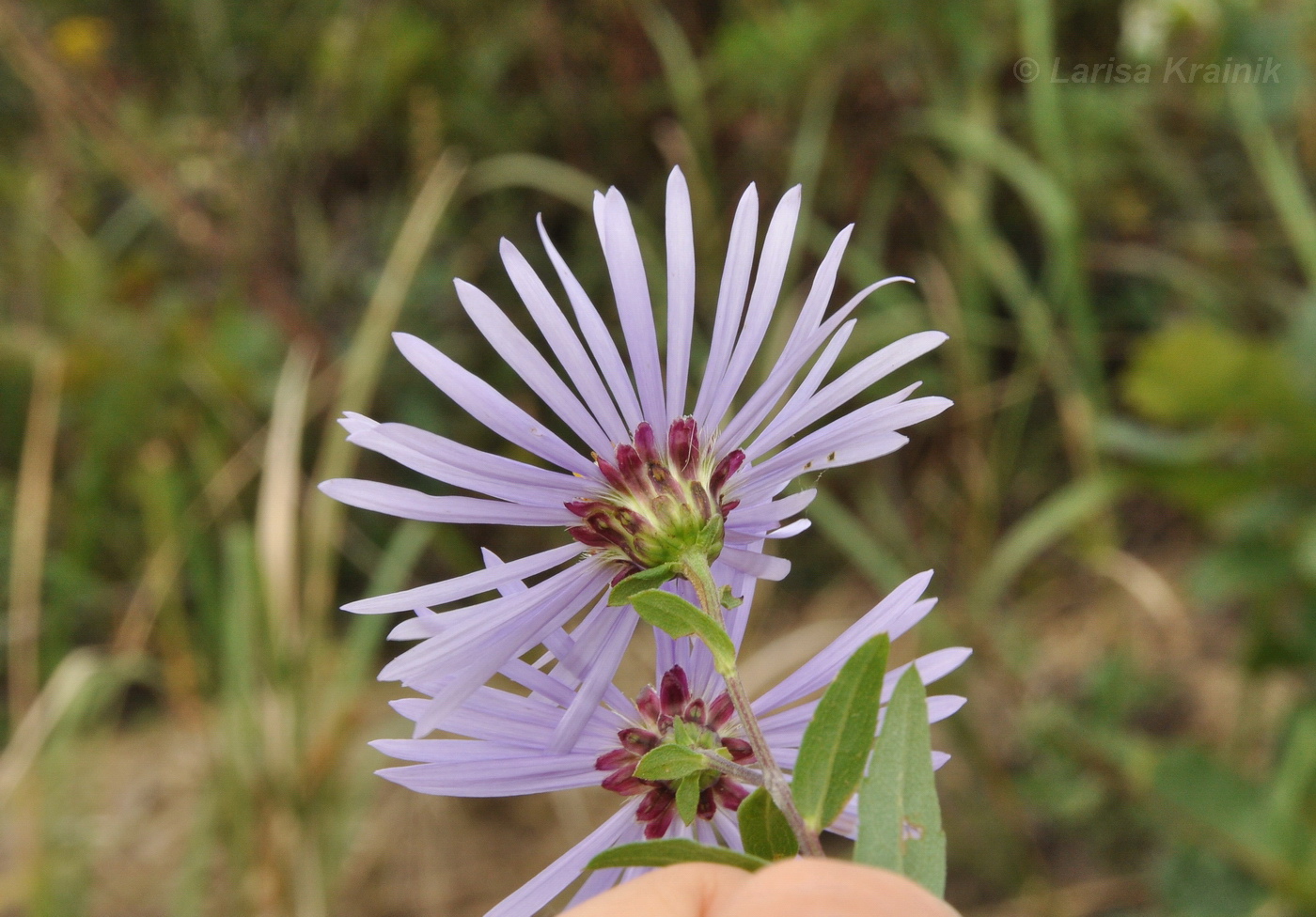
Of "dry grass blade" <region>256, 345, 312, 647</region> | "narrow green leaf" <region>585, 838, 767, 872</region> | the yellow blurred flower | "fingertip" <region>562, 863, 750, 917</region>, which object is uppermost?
the yellow blurred flower

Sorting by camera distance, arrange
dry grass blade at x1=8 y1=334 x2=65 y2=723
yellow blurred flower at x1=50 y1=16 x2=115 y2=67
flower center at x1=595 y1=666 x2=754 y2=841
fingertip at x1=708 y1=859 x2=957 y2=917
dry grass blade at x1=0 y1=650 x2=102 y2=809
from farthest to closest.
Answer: yellow blurred flower at x1=50 y1=16 x2=115 y2=67 → dry grass blade at x1=8 y1=334 x2=65 y2=723 → dry grass blade at x1=0 y1=650 x2=102 y2=809 → flower center at x1=595 y1=666 x2=754 y2=841 → fingertip at x1=708 y1=859 x2=957 y2=917

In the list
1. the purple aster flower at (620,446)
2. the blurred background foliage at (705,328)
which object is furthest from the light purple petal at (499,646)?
the blurred background foliage at (705,328)

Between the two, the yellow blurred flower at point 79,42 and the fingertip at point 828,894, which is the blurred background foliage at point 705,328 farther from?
the fingertip at point 828,894

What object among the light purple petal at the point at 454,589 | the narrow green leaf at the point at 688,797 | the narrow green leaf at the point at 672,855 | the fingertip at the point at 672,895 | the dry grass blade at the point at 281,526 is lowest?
the fingertip at the point at 672,895

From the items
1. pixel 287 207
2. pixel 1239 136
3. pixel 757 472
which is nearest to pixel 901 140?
pixel 1239 136

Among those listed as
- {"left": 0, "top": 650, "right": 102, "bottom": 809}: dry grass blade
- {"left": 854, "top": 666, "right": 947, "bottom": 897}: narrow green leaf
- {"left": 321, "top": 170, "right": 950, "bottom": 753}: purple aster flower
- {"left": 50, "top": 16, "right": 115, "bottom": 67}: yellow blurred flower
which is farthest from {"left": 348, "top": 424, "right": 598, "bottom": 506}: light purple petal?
{"left": 50, "top": 16, "right": 115, "bottom": 67}: yellow blurred flower

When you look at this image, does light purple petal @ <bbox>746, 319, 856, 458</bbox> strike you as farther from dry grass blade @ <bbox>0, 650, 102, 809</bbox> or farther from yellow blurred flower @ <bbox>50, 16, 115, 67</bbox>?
yellow blurred flower @ <bbox>50, 16, 115, 67</bbox>

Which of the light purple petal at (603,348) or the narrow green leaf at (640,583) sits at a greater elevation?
the light purple petal at (603,348)
